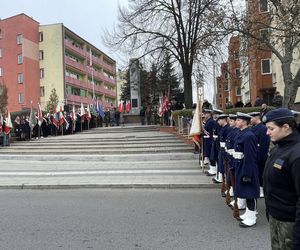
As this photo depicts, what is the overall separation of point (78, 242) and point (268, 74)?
1714 inches

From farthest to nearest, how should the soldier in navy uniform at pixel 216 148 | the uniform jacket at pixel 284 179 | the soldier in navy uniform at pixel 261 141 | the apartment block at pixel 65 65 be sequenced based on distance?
the apartment block at pixel 65 65 < the soldier in navy uniform at pixel 216 148 < the soldier in navy uniform at pixel 261 141 < the uniform jacket at pixel 284 179

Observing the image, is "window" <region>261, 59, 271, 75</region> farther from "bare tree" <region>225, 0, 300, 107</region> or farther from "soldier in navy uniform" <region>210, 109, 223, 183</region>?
"soldier in navy uniform" <region>210, 109, 223, 183</region>

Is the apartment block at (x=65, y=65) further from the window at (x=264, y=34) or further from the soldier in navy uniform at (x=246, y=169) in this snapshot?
the soldier in navy uniform at (x=246, y=169)

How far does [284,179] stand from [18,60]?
6881 cm

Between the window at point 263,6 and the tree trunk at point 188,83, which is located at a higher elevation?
the window at point 263,6

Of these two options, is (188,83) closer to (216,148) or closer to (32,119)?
(32,119)

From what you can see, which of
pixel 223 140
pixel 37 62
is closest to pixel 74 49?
pixel 37 62

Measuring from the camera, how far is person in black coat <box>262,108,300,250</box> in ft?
10.3

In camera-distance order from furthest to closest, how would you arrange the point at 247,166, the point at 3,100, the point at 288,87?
the point at 3,100 < the point at 288,87 < the point at 247,166

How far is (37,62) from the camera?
71250mm

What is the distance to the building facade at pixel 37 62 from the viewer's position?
67188 millimetres

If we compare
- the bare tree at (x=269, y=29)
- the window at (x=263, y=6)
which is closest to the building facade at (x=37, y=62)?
the window at (x=263, y=6)

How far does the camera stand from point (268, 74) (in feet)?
153

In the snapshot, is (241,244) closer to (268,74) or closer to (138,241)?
(138,241)
